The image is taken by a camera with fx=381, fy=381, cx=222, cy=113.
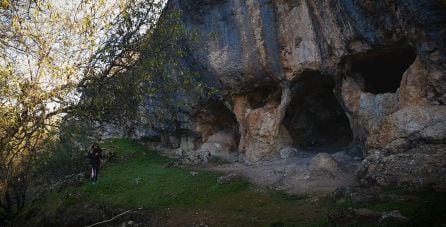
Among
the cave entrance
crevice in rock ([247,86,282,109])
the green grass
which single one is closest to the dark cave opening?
the cave entrance

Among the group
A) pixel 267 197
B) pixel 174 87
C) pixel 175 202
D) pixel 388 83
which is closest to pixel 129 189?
pixel 175 202

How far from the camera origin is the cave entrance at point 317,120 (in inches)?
994

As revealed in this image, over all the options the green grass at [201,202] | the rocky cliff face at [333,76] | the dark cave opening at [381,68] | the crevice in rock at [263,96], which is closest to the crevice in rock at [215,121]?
the rocky cliff face at [333,76]

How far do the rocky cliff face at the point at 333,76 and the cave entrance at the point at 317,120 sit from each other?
0.23 ft

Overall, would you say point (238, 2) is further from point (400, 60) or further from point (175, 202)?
point (175, 202)

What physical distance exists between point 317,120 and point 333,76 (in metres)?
6.63

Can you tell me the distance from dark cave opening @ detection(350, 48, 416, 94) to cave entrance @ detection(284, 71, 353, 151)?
10.5 ft

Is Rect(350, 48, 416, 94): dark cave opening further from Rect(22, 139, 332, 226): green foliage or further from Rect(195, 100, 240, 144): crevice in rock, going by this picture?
Rect(195, 100, 240, 144): crevice in rock

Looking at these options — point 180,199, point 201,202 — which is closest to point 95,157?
point 180,199

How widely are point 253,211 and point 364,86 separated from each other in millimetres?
10529

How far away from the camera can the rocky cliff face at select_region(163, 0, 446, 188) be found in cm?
1405

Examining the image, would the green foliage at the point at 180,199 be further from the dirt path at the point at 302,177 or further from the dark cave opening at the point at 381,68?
the dark cave opening at the point at 381,68

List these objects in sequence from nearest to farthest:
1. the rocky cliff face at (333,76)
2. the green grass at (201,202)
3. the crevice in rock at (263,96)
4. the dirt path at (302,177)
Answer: the green grass at (201,202) < the rocky cliff face at (333,76) < the dirt path at (302,177) < the crevice in rock at (263,96)

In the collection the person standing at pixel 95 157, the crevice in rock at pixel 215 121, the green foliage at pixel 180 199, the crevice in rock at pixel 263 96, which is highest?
the crevice in rock at pixel 263 96
